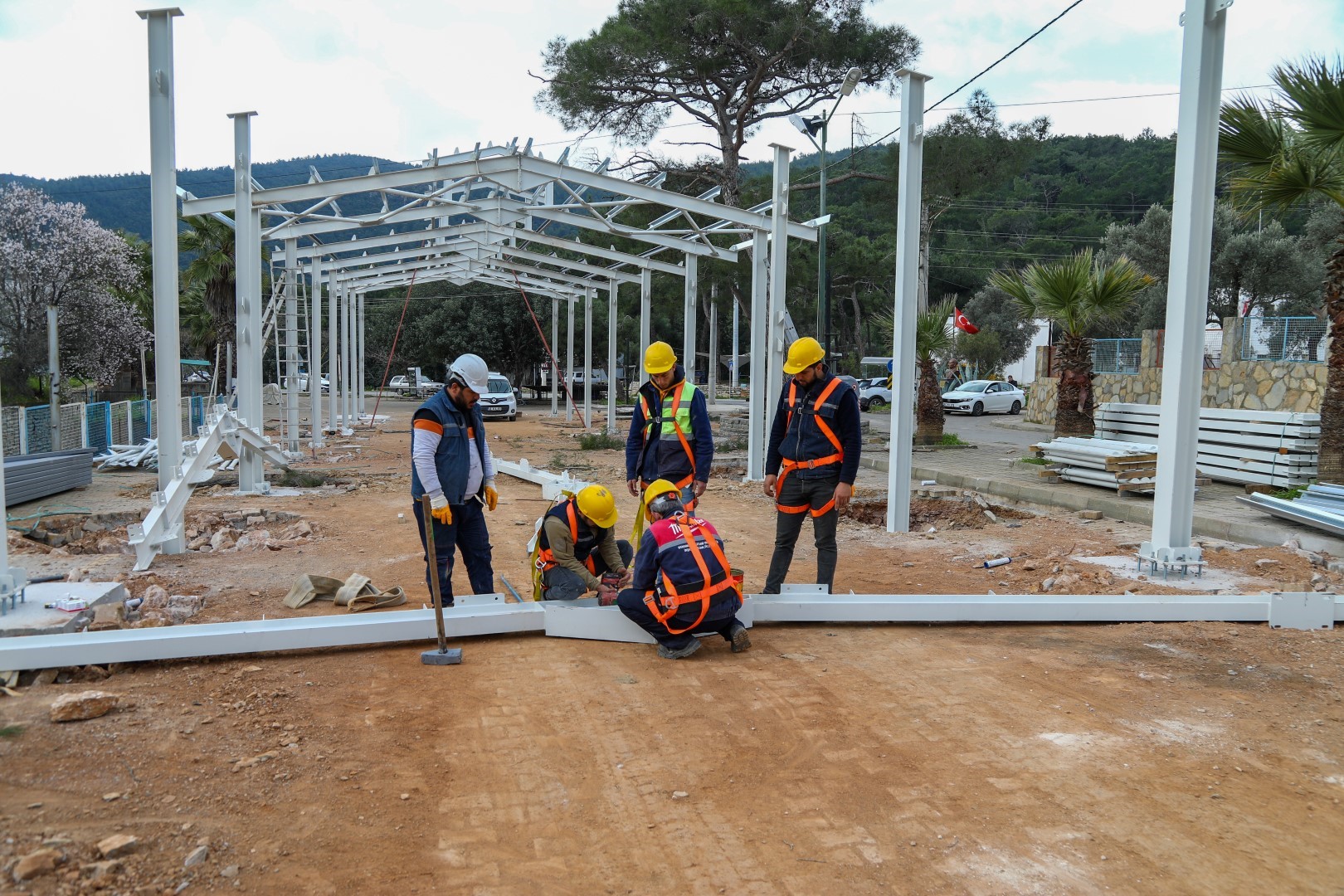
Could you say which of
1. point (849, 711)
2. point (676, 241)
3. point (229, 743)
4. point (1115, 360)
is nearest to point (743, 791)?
point (849, 711)

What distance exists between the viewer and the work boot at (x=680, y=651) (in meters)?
5.46

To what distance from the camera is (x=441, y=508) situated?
604cm

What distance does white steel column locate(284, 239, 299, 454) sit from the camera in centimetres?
1791

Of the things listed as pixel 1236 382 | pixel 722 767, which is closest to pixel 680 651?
pixel 722 767

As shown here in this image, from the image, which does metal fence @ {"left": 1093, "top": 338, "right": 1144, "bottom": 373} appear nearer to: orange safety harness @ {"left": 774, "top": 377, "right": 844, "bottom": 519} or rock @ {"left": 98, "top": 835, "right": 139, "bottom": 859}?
orange safety harness @ {"left": 774, "top": 377, "right": 844, "bottom": 519}

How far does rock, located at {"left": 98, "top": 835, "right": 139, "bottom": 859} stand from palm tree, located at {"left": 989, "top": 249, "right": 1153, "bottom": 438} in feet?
52.3

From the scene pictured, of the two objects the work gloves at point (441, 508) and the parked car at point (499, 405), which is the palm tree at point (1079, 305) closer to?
the work gloves at point (441, 508)

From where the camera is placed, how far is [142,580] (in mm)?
7711

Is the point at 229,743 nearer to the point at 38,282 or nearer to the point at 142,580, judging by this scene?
the point at 142,580

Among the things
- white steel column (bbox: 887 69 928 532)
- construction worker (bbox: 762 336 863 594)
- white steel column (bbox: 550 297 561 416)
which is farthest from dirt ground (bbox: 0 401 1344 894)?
white steel column (bbox: 550 297 561 416)

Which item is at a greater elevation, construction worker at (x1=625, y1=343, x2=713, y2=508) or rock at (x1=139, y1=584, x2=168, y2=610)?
construction worker at (x1=625, y1=343, x2=713, y2=508)

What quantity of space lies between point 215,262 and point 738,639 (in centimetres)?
3463

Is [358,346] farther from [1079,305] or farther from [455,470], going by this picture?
[455,470]

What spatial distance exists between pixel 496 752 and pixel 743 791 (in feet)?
3.49
